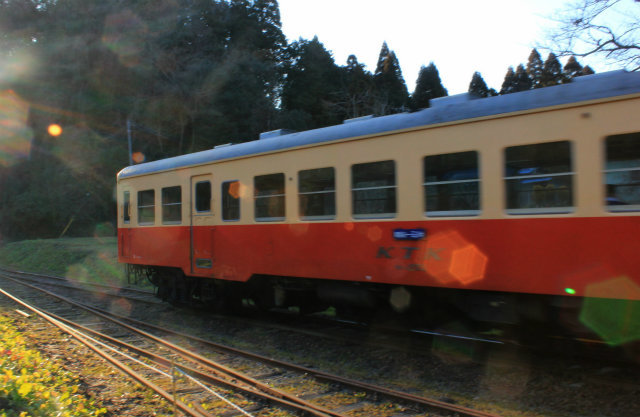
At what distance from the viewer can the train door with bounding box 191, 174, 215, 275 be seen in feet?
32.6

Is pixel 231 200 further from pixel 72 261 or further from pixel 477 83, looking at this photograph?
pixel 477 83

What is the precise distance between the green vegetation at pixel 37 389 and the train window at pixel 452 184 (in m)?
4.42

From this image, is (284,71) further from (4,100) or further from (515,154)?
(515,154)

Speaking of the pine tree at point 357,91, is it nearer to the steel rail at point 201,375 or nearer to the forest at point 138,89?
the forest at point 138,89

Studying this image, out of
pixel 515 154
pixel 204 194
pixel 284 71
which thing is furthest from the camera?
pixel 284 71

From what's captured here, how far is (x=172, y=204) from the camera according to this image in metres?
11.0

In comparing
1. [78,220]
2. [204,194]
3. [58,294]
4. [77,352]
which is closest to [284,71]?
[78,220]

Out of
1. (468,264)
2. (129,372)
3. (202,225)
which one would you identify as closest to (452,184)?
(468,264)

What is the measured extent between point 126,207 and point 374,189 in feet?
25.4

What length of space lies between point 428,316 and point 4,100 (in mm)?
44540

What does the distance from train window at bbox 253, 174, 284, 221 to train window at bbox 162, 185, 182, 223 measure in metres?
2.53

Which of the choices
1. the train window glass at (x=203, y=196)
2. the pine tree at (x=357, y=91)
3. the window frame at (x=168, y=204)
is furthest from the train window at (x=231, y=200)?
the pine tree at (x=357, y=91)

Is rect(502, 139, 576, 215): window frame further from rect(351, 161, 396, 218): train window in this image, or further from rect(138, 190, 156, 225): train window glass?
rect(138, 190, 156, 225): train window glass

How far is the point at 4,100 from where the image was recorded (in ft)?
136
